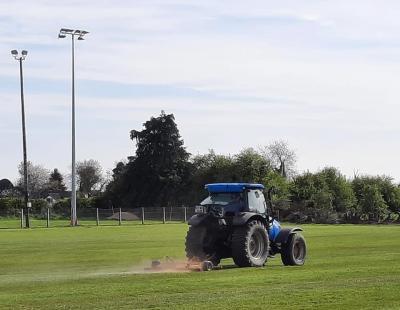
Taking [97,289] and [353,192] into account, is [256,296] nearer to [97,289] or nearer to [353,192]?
[97,289]

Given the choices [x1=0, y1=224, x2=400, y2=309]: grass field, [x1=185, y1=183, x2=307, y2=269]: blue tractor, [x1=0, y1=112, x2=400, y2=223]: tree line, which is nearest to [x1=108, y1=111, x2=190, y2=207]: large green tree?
[x1=0, y1=112, x2=400, y2=223]: tree line

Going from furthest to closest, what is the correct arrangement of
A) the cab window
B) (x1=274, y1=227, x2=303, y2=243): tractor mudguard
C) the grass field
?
(x1=274, y1=227, x2=303, y2=243): tractor mudguard
the cab window
the grass field

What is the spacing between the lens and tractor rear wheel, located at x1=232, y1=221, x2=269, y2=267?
66.5 ft

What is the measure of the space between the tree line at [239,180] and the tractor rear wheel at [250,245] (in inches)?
2214

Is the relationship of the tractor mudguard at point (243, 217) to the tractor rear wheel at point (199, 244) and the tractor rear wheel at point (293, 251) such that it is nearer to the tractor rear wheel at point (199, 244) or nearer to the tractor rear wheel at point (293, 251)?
the tractor rear wheel at point (199, 244)

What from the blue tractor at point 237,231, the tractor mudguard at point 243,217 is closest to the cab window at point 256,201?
the blue tractor at point 237,231

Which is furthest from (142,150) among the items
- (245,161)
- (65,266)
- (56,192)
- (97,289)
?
(97,289)

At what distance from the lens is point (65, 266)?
22.8m

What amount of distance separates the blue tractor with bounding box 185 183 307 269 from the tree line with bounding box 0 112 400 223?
55.4 meters

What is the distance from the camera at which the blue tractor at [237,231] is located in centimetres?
2050

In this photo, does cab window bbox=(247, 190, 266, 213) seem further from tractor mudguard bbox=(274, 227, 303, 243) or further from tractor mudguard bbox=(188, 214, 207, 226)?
tractor mudguard bbox=(188, 214, 207, 226)

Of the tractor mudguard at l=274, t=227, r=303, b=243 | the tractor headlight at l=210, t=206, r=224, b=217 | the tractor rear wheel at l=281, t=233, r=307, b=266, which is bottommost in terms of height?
the tractor rear wheel at l=281, t=233, r=307, b=266

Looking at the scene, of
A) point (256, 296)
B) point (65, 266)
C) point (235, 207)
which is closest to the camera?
point (256, 296)

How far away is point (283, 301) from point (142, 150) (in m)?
96.3
